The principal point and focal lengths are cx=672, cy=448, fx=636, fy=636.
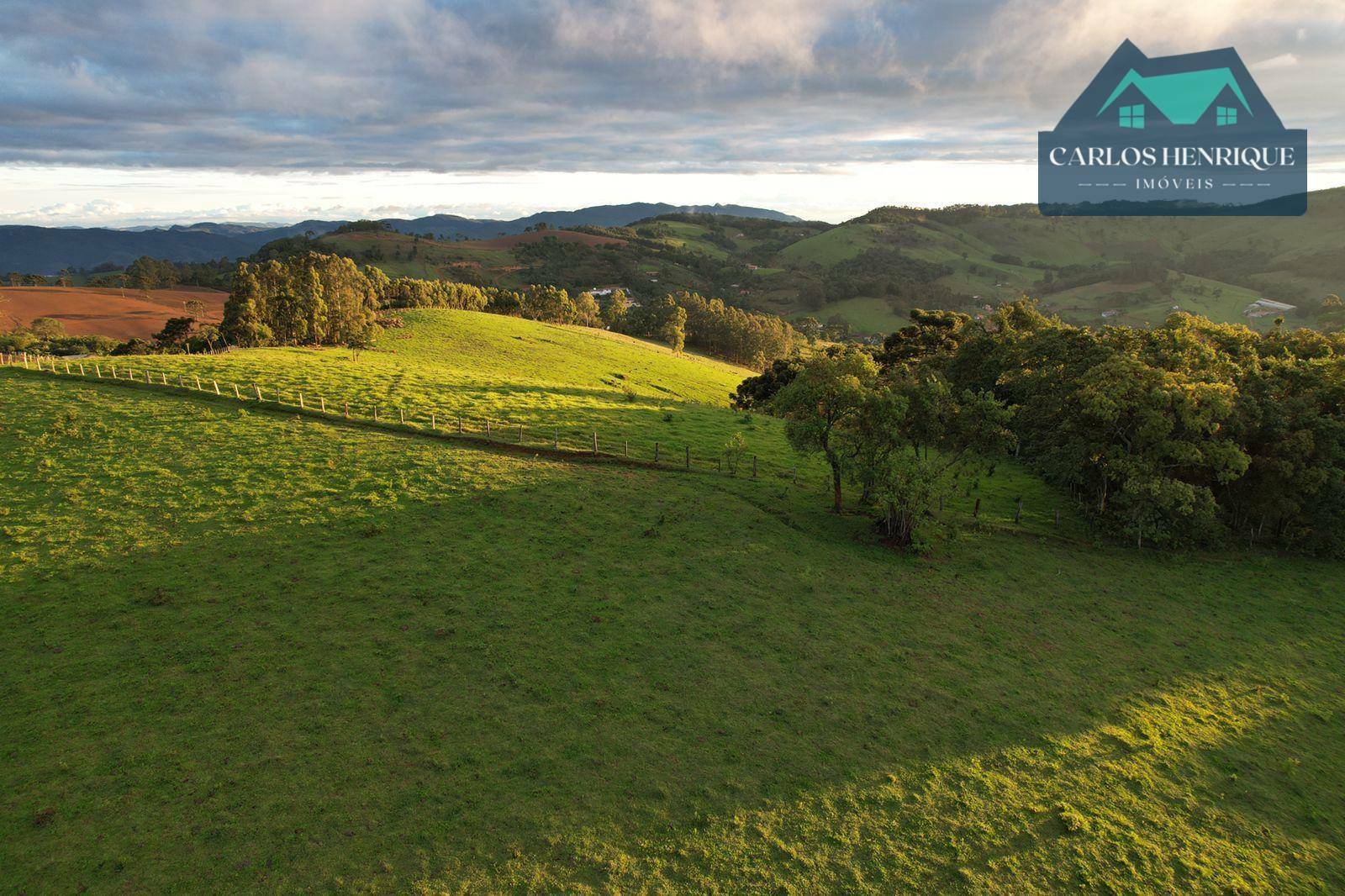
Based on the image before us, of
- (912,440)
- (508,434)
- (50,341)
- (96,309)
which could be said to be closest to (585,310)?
(50,341)

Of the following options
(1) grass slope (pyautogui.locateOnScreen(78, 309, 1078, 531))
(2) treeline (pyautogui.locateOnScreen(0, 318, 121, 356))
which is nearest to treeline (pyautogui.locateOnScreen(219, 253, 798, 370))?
(1) grass slope (pyautogui.locateOnScreen(78, 309, 1078, 531))

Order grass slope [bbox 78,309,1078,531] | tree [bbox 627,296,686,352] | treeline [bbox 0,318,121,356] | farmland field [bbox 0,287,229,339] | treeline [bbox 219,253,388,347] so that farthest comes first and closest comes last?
tree [bbox 627,296,686,352] → farmland field [bbox 0,287,229,339] → treeline [bbox 0,318,121,356] → treeline [bbox 219,253,388,347] → grass slope [bbox 78,309,1078,531]

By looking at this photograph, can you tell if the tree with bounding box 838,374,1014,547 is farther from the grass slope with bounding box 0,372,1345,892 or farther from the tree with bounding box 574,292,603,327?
the tree with bounding box 574,292,603,327

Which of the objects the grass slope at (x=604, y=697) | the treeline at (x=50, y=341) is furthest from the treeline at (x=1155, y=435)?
the treeline at (x=50, y=341)

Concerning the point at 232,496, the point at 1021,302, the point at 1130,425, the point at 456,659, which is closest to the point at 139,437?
the point at 232,496

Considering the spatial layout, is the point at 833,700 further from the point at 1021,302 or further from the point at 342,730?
the point at 1021,302

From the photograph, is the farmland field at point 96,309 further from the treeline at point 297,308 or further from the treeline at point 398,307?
the treeline at point 297,308
